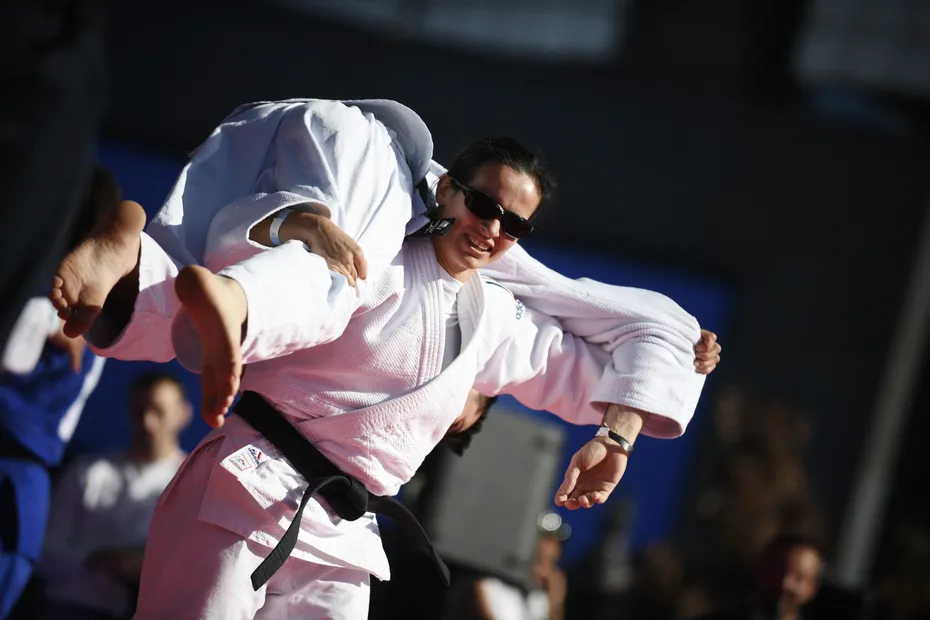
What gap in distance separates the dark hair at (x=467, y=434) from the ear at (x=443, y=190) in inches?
18.2

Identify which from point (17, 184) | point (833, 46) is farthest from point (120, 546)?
point (833, 46)

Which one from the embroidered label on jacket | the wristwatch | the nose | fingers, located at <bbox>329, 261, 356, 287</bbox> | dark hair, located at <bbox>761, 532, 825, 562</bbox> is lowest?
dark hair, located at <bbox>761, 532, 825, 562</bbox>

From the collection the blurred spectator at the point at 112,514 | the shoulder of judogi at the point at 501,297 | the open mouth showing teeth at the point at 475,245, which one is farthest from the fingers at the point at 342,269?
the blurred spectator at the point at 112,514

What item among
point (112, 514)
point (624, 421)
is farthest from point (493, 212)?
point (112, 514)

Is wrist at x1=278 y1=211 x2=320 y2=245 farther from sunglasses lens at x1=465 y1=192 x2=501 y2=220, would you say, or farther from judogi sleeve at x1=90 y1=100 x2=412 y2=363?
sunglasses lens at x1=465 y1=192 x2=501 y2=220

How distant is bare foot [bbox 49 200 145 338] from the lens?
1637 millimetres

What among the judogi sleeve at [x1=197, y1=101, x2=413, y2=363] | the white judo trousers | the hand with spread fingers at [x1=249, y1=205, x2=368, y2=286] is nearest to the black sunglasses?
the judogi sleeve at [x1=197, y1=101, x2=413, y2=363]

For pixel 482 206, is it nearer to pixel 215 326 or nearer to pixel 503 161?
pixel 503 161

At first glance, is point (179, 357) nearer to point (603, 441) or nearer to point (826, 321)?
point (603, 441)

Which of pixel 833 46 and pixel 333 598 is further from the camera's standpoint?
pixel 833 46

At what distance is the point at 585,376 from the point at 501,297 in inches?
9.2

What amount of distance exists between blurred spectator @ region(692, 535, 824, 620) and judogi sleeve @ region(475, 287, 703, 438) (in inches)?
83.7

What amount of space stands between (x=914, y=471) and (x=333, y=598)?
619 cm

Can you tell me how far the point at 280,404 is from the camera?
1944 millimetres
